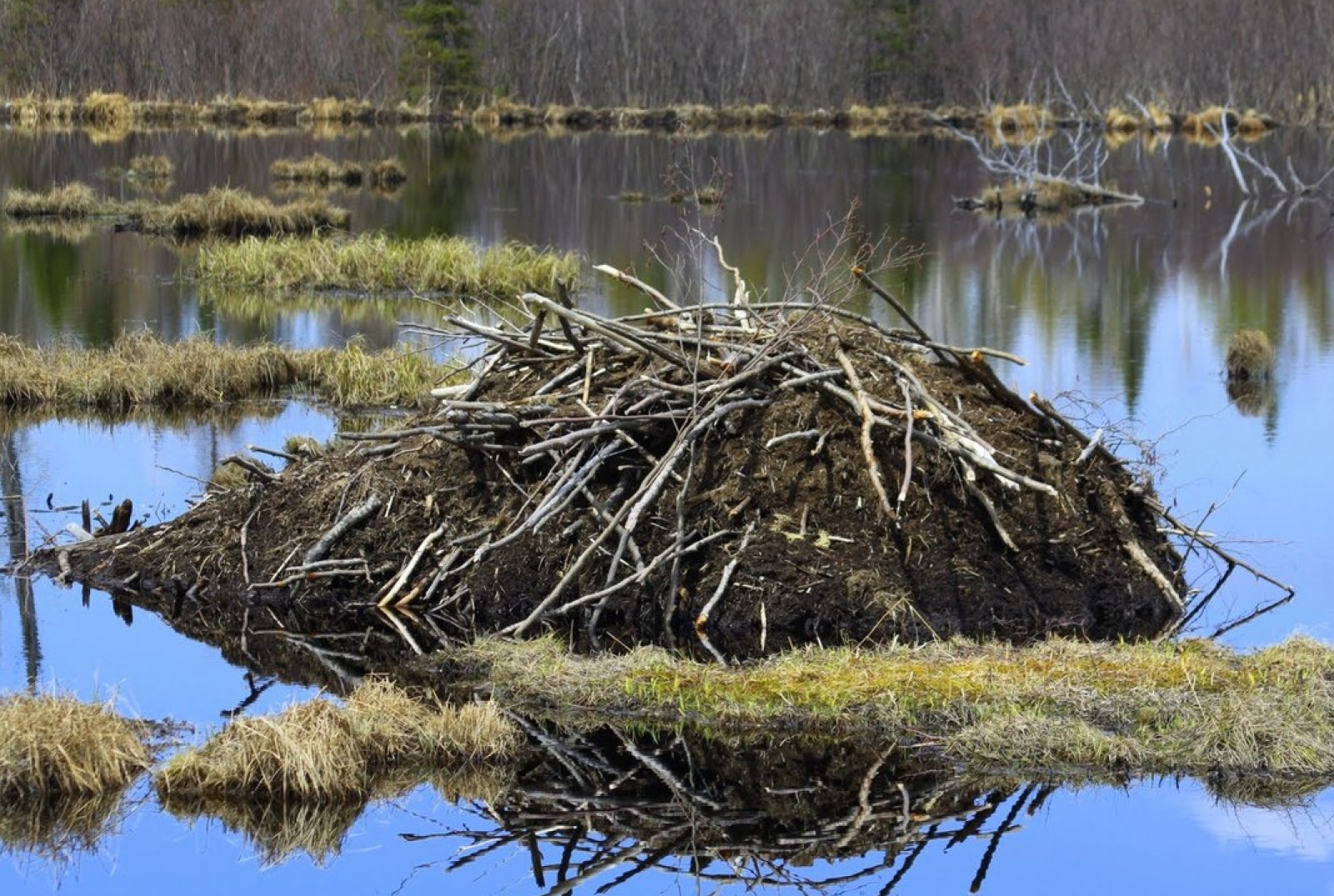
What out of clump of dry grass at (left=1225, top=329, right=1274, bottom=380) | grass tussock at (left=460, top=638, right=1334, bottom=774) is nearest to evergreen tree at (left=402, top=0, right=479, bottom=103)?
clump of dry grass at (left=1225, top=329, right=1274, bottom=380)

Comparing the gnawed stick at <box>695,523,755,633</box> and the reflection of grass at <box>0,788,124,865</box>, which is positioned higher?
the gnawed stick at <box>695,523,755,633</box>

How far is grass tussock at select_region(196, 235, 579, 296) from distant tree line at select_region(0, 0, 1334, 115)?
145ft

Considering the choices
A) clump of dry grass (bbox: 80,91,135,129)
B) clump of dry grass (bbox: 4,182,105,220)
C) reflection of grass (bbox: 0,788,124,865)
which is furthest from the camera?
clump of dry grass (bbox: 80,91,135,129)

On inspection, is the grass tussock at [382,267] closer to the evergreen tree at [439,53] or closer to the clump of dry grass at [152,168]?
the clump of dry grass at [152,168]

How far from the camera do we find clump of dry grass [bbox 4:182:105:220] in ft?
122

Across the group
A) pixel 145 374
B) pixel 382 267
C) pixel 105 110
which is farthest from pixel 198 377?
pixel 105 110

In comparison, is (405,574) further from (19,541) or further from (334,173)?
(334,173)

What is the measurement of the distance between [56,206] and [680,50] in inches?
1590

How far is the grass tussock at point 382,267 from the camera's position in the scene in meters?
25.2

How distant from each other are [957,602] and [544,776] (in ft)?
10.5

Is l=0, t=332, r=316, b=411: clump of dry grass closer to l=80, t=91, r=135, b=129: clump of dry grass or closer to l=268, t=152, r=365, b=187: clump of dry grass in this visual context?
l=268, t=152, r=365, b=187: clump of dry grass

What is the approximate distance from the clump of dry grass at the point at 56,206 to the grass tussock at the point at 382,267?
9884mm

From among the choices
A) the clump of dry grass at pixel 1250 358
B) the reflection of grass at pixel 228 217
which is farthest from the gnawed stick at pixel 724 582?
the reflection of grass at pixel 228 217

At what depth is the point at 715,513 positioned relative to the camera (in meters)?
11.2
